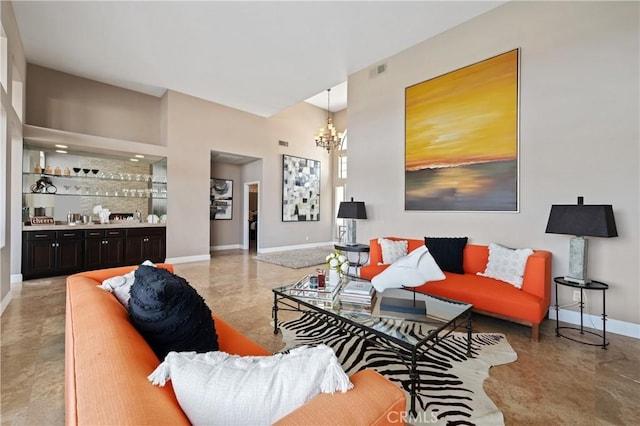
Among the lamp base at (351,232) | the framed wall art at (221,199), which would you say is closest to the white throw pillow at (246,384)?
the lamp base at (351,232)

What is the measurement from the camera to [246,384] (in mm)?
756

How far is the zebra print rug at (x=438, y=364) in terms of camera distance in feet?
5.47

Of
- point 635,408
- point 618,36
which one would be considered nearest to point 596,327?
point 635,408

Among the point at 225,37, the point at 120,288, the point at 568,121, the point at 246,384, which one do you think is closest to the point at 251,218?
the point at 225,37

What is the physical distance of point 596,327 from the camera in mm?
2895

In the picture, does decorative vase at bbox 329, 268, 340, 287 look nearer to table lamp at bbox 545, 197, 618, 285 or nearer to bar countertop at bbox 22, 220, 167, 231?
table lamp at bbox 545, 197, 618, 285

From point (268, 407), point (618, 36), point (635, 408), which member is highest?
point (618, 36)

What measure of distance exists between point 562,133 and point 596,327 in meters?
2.10

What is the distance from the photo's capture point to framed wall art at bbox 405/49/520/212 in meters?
3.53

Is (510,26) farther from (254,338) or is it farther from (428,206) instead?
(254,338)

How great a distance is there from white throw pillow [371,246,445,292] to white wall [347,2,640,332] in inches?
81.0

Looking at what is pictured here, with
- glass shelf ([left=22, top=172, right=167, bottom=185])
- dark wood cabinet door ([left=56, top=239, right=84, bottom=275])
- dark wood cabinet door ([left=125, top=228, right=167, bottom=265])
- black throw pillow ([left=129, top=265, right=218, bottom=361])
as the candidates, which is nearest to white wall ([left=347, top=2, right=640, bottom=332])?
black throw pillow ([left=129, top=265, right=218, bottom=361])

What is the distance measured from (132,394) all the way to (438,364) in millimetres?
2181

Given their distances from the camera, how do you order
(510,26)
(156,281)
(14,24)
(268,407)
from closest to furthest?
(268,407) → (156,281) → (510,26) → (14,24)
